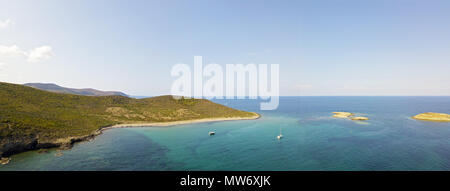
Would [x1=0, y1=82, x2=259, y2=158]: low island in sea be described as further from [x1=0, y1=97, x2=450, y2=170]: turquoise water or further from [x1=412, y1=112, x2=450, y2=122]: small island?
[x1=412, y1=112, x2=450, y2=122]: small island

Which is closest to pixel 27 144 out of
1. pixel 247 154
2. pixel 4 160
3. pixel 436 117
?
pixel 4 160

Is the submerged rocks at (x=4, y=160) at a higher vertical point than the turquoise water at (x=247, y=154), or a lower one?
higher

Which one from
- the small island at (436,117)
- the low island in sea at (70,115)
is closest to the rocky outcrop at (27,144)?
the low island in sea at (70,115)

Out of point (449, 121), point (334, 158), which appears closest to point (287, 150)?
point (334, 158)

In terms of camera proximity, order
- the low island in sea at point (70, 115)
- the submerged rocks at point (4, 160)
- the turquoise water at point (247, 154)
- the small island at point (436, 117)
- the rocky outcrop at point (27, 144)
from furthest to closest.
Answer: the small island at point (436, 117), the low island in sea at point (70, 115), the rocky outcrop at point (27, 144), the turquoise water at point (247, 154), the submerged rocks at point (4, 160)

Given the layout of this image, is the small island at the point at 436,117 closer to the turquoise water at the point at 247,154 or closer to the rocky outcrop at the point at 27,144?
the turquoise water at the point at 247,154

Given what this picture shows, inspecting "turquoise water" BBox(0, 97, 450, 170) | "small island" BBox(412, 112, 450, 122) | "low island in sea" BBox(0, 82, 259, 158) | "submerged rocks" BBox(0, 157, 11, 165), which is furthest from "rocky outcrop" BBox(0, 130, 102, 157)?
"small island" BBox(412, 112, 450, 122)

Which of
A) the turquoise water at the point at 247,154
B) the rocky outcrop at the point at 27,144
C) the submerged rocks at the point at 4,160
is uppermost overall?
the rocky outcrop at the point at 27,144

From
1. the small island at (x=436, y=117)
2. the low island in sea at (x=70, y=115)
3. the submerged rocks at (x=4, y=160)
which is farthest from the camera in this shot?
the small island at (x=436, y=117)

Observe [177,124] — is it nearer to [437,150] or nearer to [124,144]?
[124,144]
